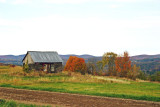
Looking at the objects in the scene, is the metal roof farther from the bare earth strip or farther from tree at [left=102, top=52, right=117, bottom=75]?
the bare earth strip

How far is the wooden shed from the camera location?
48.7 metres

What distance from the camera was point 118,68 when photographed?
6662 centimetres

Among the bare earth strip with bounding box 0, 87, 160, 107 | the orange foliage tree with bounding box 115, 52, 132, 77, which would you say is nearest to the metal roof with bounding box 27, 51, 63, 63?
the orange foliage tree with bounding box 115, 52, 132, 77

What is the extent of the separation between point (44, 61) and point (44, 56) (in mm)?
2157

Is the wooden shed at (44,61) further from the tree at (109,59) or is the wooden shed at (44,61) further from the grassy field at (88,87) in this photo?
the tree at (109,59)

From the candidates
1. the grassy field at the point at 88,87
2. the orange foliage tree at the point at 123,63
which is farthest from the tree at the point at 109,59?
the grassy field at the point at 88,87

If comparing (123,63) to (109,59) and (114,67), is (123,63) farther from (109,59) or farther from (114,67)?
(109,59)

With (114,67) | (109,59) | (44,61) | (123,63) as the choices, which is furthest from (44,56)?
(109,59)

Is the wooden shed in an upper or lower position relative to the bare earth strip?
upper

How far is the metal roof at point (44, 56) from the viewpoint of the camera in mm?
49500

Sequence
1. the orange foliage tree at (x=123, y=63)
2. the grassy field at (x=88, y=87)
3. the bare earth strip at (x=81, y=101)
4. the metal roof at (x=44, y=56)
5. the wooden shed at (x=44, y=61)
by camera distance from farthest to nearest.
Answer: the orange foliage tree at (x=123, y=63) < the metal roof at (x=44, y=56) < the wooden shed at (x=44, y=61) < the grassy field at (x=88, y=87) < the bare earth strip at (x=81, y=101)

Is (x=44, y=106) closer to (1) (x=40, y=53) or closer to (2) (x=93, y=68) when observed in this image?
(1) (x=40, y=53)

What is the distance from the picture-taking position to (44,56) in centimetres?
5122

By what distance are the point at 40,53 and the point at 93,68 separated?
22.4 meters
